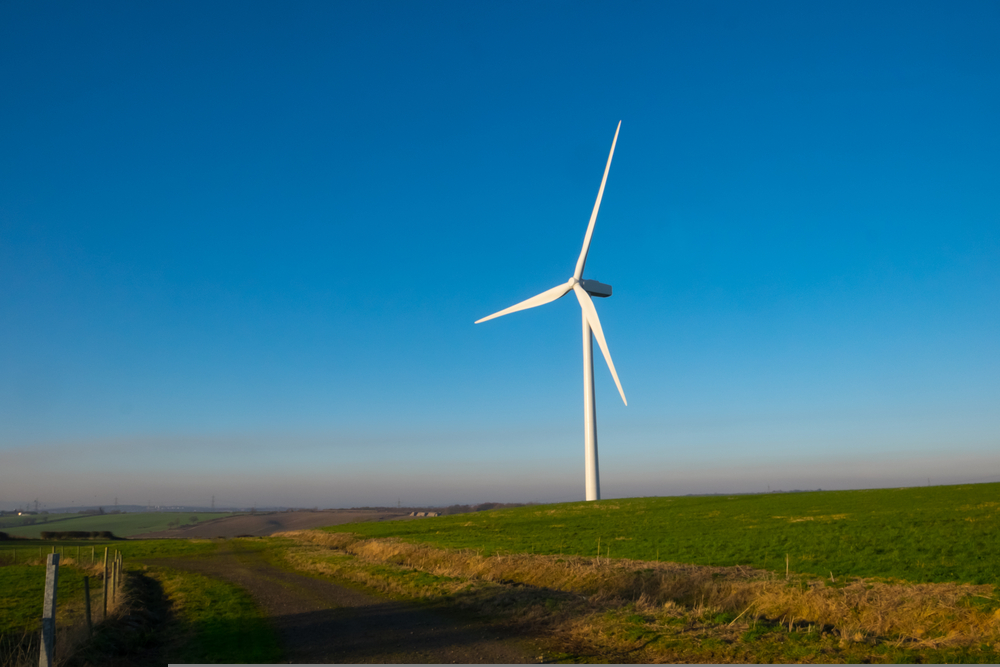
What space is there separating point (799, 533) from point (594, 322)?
88.8ft

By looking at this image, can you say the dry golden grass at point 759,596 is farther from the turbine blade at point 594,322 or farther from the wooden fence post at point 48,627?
the turbine blade at point 594,322

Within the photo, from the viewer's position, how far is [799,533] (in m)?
40.0

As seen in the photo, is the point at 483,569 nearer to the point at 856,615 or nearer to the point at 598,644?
the point at 598,644

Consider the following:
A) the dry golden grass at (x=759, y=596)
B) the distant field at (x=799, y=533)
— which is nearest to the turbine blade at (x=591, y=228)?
the distant field at (x=799, y=533)

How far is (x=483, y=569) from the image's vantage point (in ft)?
82.7

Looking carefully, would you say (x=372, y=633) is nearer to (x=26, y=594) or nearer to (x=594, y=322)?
(x=26, y=594)

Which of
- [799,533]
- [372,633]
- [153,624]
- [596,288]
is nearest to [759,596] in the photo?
[372,633]

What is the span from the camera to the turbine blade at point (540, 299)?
64.4 meters

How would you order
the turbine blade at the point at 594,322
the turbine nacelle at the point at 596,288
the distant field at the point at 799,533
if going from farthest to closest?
the turbine nacelle at the point at 596,288 → the turbine blade at the point at 594,322 → the distant field at the point at 799,533

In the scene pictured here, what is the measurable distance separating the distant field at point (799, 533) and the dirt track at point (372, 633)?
49.5 ft

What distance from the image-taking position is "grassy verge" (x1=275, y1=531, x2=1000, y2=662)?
12.6 meters

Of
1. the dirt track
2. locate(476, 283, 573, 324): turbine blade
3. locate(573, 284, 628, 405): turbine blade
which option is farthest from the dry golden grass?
locate(476, 283, 573, 324): turbine blade

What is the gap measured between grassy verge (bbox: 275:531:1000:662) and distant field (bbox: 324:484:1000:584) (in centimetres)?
734

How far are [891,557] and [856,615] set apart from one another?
16.8 meters
